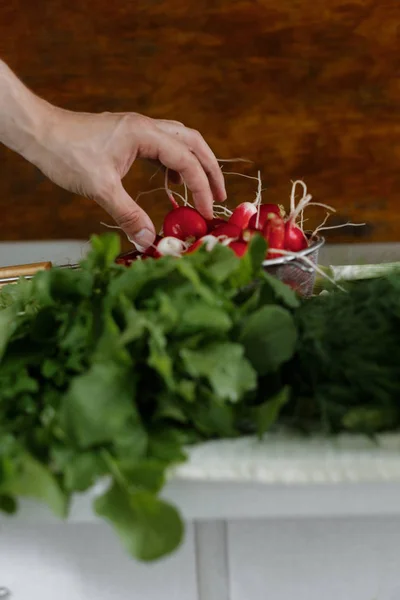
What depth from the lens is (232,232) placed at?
0.92 m

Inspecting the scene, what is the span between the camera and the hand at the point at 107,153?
2.94 feet

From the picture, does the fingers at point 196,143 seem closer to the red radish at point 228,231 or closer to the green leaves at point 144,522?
the red radish at point 228,231

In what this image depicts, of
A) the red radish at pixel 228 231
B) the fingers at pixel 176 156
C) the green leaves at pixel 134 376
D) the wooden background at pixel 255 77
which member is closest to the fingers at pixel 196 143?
the fingers at pixel 176 156

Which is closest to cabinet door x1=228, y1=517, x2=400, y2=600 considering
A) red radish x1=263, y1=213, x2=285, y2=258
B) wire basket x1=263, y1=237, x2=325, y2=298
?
wire basket x1=263, y1=237, x2=325, y2=298

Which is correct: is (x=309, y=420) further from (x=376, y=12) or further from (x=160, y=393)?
(x=376, y=12)

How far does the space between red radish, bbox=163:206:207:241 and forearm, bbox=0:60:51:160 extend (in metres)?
0.24

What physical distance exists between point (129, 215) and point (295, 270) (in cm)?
27

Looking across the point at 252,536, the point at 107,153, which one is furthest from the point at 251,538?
the point at 107,153

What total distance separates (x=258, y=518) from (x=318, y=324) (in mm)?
165

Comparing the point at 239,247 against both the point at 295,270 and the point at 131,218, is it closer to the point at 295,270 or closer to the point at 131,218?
the point at 295,270

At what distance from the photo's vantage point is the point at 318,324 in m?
0.51

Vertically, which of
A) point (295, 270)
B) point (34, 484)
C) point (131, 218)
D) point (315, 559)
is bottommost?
point (315, 559)

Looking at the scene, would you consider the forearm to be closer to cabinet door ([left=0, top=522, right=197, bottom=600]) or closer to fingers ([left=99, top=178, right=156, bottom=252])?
fingers ([left=99, top=178, right=156, bottom=252])

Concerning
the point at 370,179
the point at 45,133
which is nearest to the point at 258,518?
the point at 45,133
